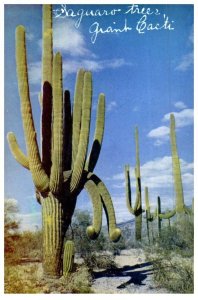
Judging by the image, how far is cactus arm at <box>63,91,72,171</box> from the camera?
1175 centimetres

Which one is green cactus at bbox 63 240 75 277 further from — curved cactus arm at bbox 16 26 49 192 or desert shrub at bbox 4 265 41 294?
curved cactus arm at bbox 16 26 49 192

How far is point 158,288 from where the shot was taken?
37.6 feet

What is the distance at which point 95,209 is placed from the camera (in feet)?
37.9

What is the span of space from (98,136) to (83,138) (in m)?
0.94

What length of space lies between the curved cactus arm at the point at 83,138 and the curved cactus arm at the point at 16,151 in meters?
1.07

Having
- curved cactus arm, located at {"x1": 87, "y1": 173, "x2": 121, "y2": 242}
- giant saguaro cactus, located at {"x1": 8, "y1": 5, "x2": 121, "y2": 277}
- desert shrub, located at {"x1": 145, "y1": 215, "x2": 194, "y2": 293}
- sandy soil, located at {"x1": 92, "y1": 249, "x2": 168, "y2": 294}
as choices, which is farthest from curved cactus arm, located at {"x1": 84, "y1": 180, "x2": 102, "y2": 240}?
desert shrub, located at {"x1": 145, "y1": 215, "x2": 194, "y2": 293}

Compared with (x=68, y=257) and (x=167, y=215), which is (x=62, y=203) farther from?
(x=167, y=215)

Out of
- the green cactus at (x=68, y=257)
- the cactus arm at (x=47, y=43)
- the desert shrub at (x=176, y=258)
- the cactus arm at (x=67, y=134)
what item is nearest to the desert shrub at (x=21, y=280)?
the green cactus at (x=68, y=257)

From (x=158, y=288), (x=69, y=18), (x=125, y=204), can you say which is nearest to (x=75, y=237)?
(x=125, y=204)

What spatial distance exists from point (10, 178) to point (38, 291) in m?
2.45

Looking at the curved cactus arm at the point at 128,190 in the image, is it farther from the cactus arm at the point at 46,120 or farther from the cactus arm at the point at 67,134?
the cactus arm at the point at 46,120

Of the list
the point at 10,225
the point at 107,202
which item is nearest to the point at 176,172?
the point at 107,202

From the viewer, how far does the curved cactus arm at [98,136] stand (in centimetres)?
1219

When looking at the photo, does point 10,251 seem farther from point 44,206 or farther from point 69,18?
point 69,18
